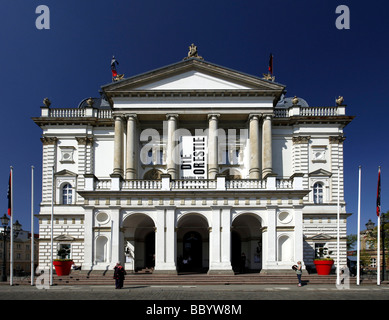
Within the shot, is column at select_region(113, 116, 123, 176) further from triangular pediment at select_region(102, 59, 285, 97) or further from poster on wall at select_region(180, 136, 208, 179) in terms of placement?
poster on wall at select_region(180, 136, 208, 179)

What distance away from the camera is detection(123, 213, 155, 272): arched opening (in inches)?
1342

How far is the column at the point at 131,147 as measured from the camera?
41312mm

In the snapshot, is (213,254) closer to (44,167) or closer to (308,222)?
(308,222)

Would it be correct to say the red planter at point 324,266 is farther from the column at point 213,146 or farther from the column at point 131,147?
the column at point 131,147

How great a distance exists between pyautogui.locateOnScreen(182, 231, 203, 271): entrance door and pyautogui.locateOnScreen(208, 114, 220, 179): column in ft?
19.5

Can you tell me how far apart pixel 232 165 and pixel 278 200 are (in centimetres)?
1358

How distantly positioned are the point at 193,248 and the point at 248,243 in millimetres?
5085

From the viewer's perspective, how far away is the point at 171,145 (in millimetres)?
41688

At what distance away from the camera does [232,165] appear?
44.2m

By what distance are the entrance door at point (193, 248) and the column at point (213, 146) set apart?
5953 millimetres

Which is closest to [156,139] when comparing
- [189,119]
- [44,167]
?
[189,119]

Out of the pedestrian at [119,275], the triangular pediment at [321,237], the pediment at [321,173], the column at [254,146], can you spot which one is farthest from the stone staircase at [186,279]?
the pediment at [321,173]

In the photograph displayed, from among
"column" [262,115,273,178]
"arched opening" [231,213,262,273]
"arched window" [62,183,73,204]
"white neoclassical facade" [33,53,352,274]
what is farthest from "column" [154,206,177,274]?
"arched window" [62,183,73,204]
